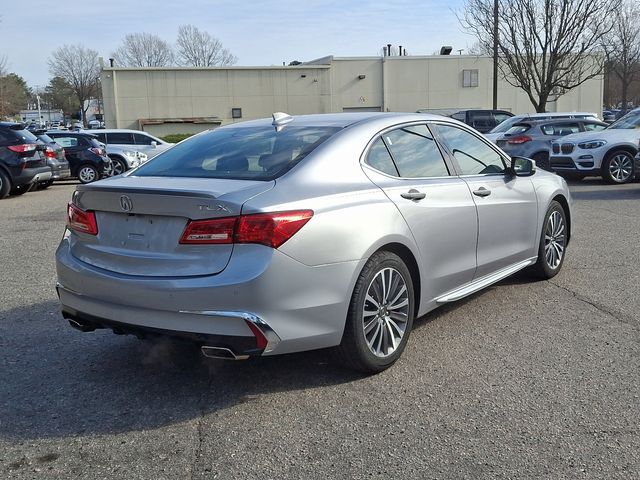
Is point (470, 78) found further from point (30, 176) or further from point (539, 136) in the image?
point (30, 176)

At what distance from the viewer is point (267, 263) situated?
11.4 ft

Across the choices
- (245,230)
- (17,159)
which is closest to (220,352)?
(245,230)

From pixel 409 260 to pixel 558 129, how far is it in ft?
48.1

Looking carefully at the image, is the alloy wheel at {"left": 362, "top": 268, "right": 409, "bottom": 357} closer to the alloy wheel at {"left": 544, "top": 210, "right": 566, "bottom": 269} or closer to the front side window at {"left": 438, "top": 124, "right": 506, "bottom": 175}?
the front side window at {"left": 438, "top": 124, "right": 506, "bottom": 175}

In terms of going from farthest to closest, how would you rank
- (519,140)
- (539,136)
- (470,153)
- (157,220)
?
(519,140) → (539,136) → (470,153) → (157,220)

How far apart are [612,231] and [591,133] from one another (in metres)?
7.38

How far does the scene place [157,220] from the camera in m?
3.73

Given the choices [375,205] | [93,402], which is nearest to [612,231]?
[375,205]

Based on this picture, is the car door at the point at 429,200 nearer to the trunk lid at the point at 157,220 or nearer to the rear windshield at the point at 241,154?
the rear windshield at the point at 241,154

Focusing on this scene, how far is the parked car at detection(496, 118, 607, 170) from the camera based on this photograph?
17.4m

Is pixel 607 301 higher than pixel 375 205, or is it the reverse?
pixel 375 205

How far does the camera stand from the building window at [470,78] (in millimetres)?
42844

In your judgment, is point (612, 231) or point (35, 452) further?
point (612, 231)

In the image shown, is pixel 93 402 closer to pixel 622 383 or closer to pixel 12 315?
pixel 12 315
